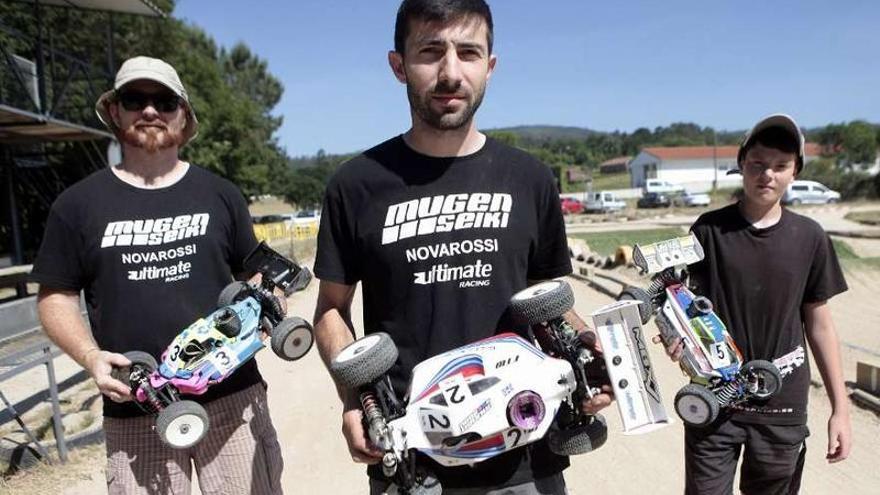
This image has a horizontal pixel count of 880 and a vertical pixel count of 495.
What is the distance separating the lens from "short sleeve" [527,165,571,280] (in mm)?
2279

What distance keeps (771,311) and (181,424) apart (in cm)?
260

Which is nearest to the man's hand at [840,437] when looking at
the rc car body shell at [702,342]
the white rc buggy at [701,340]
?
the white rc buggy at [701,340]

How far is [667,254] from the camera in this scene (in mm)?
2891

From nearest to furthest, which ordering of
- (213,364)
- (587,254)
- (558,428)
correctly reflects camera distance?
(558,428) < (213,364) < (587,254)

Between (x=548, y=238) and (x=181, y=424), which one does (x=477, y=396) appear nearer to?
(x=548, y=238)

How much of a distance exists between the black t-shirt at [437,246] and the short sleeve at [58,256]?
129 cm

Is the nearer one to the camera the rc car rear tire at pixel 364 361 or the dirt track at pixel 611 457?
the rc car rear tire at pixel 364 361

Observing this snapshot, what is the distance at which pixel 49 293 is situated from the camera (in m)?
2.79

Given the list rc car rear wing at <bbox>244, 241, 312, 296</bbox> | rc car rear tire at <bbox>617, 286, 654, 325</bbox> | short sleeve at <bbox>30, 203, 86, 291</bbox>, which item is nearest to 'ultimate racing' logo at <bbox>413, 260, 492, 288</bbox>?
rc car rear tire at <bbox>617, 286, 654, 325</bbox>

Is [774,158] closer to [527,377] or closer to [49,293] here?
[527,377]

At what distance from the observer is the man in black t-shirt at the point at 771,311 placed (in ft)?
9.82

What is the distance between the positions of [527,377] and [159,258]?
1.74m

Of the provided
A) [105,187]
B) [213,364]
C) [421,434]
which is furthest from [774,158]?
[105,187]

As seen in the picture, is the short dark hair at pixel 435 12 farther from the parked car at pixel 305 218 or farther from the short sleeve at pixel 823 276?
the parked car at pixel 305 218
